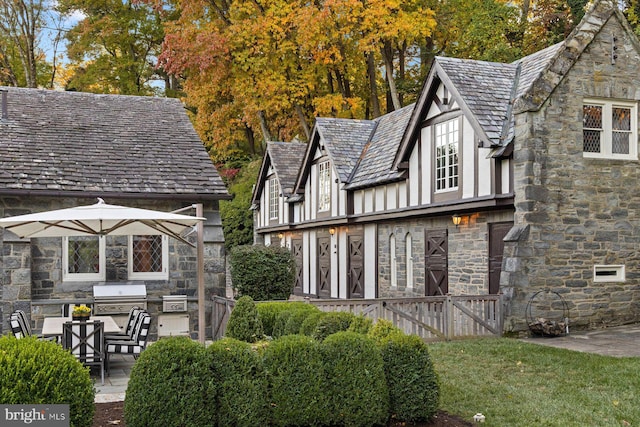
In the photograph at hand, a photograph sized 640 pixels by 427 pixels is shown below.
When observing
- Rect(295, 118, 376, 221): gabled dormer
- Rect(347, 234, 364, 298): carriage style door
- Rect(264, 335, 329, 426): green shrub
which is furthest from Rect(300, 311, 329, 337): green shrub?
Rect(295, 118, 376, 221): gabled dormer

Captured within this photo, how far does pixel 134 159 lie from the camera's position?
17000mm

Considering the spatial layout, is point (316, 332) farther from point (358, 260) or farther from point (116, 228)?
point (358, 260)

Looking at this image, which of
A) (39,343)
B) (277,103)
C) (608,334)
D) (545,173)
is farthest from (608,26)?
(277,103)

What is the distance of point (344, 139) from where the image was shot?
2534cm

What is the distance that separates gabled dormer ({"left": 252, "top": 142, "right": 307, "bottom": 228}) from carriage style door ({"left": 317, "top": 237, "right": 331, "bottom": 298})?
297 centimetres

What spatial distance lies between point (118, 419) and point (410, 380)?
326 cm

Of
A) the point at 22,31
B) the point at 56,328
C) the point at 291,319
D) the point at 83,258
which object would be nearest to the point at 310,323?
the point at 291,319

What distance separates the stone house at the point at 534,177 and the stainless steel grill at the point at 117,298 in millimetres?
7795

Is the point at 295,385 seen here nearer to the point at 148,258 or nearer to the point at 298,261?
the point at 148,258

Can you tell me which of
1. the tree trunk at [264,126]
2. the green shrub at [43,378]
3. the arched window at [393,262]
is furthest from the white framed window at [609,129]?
the tree trunk at [264,126]

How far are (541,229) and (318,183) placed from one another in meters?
12.3

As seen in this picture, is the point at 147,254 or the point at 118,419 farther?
the point at 147,254

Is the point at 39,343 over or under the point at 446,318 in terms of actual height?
over

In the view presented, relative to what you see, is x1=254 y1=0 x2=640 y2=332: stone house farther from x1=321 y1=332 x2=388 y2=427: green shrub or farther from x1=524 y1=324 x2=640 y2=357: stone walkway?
x1=321 y1=332 x2=388 y2=427: green shrub
